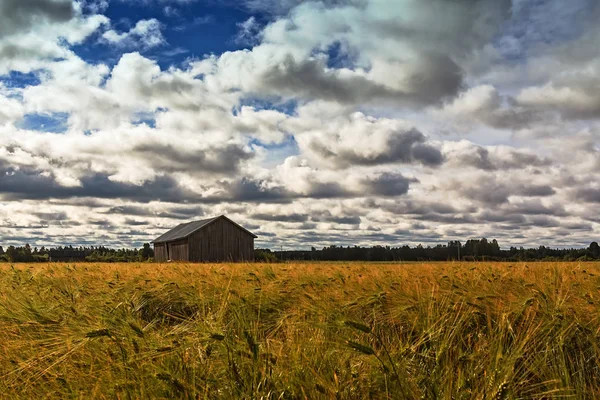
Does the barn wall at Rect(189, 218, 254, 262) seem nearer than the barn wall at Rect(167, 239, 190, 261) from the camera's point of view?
Yes

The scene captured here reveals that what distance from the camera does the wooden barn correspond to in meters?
41.6

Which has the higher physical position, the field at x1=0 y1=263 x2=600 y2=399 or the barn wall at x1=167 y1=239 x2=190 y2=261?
the barn wall at x1=167 y1=239 x2=190 y2=261

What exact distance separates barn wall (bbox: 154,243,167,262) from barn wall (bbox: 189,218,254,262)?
34.4 ft

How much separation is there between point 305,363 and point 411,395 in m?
0.73

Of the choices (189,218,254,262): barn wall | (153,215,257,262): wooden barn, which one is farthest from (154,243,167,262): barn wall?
(189,218,254,262): barn wall

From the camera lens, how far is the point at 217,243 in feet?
139

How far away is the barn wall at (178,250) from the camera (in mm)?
42312

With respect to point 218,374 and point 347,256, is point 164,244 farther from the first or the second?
point 218,374

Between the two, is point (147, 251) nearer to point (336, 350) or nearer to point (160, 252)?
point (160, 252)

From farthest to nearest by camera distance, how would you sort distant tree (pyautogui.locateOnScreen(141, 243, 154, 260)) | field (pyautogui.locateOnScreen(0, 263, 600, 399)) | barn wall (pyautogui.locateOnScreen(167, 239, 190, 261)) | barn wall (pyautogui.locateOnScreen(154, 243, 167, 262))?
distant tree (pyautogui.locateOnScreen(141, 243, 154, 260)) < barn wall (pyautogui.locateOnScreen(154, 243, 167, 262)) < barn wall (pyautogui.locateOnScreen(167, 239, 190, 261)) < field (pyautogui.locateOnScreen(0, 263, 600, 399))

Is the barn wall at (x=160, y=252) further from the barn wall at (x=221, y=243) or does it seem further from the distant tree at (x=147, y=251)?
the barn wall at (x=221, y=243)

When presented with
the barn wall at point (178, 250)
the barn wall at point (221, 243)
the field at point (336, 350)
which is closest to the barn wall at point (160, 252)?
the barn wall at point (178, 250)

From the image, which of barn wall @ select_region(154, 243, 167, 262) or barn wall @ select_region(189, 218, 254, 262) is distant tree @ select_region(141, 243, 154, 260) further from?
barn wall @ select_region(189, 218, 254, 262)

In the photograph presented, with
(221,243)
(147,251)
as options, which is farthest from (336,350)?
(147,251)
